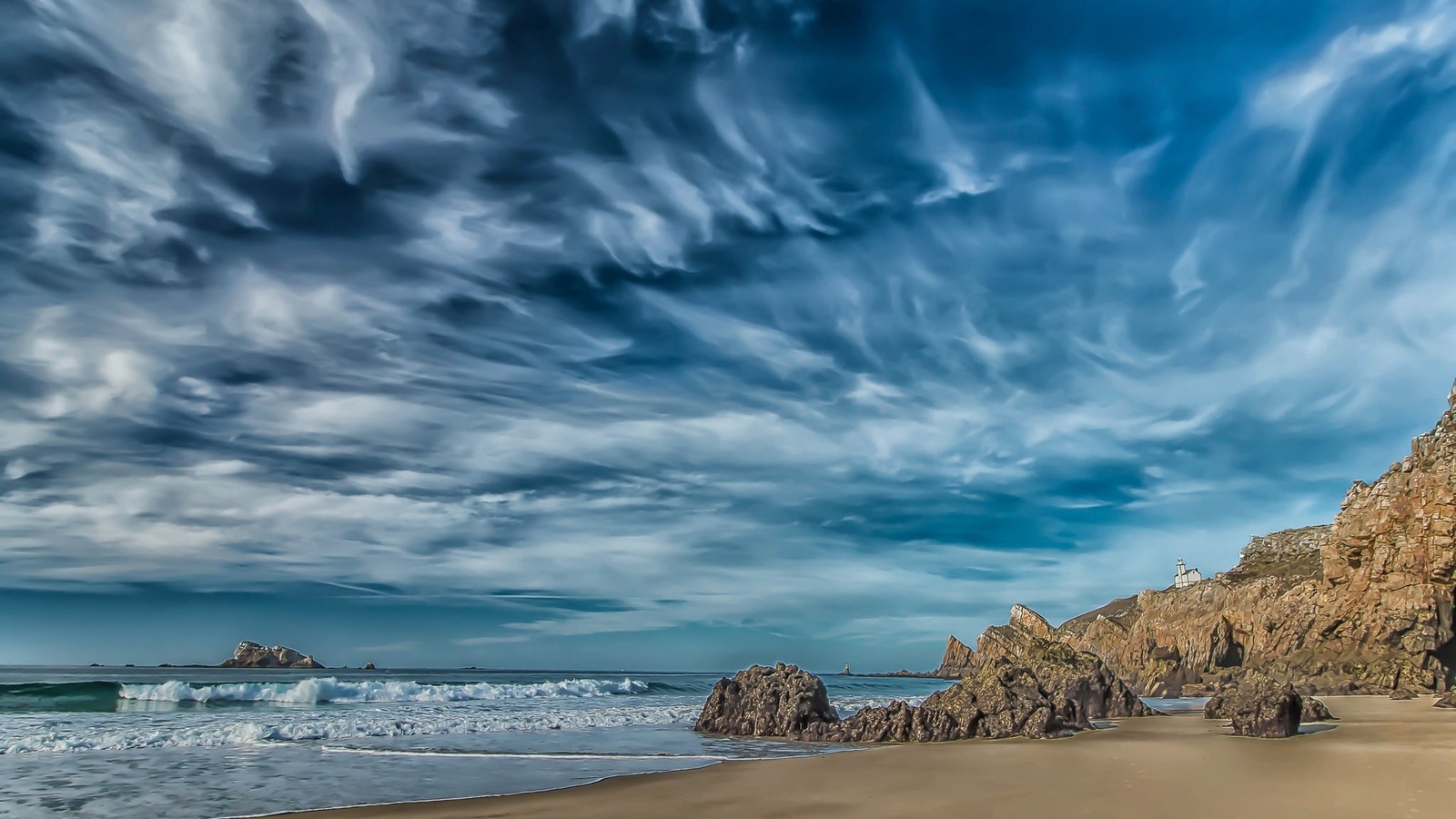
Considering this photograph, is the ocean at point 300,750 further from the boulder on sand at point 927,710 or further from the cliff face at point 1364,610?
the cliff face at point 1364,610

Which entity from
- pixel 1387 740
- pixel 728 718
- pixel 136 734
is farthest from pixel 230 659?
pixel 1387 740

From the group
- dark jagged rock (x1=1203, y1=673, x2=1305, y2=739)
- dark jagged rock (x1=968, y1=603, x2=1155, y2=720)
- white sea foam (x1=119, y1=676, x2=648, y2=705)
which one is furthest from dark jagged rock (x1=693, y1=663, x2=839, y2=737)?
white sea foam (x1=119, y1=676, x2=648, y2=705)

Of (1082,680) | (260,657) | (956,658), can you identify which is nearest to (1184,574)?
(956,658)

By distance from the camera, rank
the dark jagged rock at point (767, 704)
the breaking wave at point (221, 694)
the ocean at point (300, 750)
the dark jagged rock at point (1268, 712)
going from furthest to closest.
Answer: the breaking wave at point (221, 694) < the dark jagged rock at point (767, 704) < the dark jagged rock at point (1268, 712) < the ocean at point (300, 750)

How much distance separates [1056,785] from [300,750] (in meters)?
16.1

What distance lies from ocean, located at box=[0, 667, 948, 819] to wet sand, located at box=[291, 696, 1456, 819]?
1.81 metres

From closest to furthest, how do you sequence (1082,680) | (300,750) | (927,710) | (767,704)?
(300,750)
(927,710)
(767,704)
(1082,680)

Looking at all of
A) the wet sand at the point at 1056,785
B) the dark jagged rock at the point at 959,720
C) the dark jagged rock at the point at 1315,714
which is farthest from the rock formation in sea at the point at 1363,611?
the wet sand at the point at 1056,785

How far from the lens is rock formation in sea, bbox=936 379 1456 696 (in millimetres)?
34625

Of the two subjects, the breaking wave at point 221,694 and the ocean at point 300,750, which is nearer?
the ocean at point 300,750

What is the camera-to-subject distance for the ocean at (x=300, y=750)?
35.6ft

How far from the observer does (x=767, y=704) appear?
20938 mm

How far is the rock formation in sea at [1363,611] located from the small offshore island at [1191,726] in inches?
3.9

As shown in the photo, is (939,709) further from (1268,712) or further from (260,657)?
(260,657)
